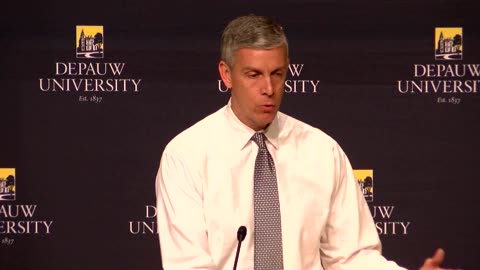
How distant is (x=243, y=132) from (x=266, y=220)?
341 millimetres

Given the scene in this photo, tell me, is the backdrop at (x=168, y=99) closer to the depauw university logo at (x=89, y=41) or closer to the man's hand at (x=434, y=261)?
the depauw university logo at (x=89, y=41)

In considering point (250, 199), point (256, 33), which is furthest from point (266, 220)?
point (256, 33)

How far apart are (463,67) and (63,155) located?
6.74 feet

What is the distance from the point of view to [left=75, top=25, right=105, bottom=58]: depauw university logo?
4.46 m

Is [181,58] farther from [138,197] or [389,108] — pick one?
[389,108]

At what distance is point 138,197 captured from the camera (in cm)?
451

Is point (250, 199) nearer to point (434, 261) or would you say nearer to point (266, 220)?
point (266, 220)

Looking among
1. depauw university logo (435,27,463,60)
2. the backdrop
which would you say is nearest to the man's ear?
the backdrop

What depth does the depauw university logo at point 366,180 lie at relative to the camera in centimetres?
452

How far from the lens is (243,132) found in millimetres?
3252

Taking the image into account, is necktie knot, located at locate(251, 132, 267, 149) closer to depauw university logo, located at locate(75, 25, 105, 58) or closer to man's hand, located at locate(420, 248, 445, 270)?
man's hand, located at locate(420, 248, 445, 270)

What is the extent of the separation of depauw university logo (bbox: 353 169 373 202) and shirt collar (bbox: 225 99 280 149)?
4.36 ft

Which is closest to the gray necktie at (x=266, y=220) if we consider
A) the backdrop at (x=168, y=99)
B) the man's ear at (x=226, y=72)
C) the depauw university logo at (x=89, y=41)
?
the man's ear at (x=226, y=72)

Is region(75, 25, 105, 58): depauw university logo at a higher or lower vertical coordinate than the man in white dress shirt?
higher
